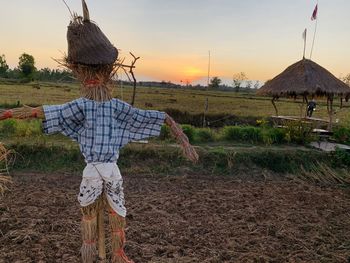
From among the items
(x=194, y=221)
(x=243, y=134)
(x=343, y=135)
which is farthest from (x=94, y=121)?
(x=343, y=135)

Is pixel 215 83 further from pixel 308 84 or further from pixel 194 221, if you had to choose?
pixel 194 221

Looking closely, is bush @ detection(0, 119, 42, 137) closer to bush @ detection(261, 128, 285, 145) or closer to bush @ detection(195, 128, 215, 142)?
bush @ detection(195, 128, 215, 142)

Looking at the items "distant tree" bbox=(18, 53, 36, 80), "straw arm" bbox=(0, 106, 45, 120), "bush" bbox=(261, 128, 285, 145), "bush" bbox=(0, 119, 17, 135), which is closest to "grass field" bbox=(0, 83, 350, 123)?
"bush" bbox=(0, 119, 17, 135)

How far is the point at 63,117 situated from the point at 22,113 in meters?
0.26

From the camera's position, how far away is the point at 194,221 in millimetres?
4926

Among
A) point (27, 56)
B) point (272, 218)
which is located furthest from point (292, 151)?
point (27, 56)

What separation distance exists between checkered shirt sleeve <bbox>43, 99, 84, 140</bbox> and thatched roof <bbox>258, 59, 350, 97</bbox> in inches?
370

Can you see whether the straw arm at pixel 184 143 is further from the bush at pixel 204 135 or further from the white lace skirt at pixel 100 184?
the bush at pixel 204 135

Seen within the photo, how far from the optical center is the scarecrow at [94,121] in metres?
2.59

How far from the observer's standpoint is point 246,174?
25.2 ft

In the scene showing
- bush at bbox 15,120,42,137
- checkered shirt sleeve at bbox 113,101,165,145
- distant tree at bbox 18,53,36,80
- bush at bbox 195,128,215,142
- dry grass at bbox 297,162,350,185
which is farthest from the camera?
distant tree at bbox 18,53,36,80

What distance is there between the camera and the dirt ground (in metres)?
3.96

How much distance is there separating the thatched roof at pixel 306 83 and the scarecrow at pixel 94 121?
912 cm

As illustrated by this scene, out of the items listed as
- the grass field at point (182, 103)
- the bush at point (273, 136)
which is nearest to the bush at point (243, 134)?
the bush at point (273, 136)
